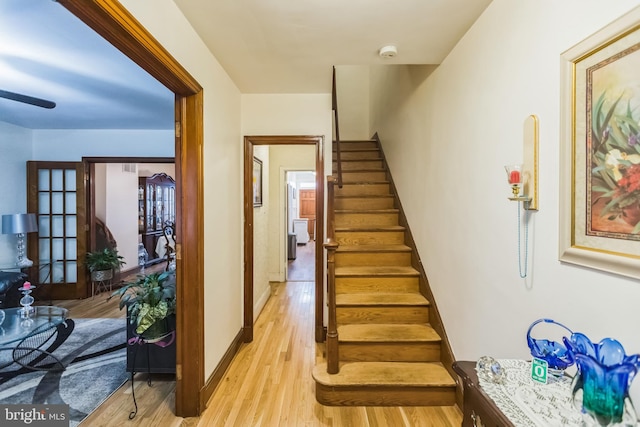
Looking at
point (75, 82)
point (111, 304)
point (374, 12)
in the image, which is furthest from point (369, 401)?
point (111, 304)

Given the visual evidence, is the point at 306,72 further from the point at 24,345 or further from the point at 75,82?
the point at 24,345

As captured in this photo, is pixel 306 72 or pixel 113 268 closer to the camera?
pixel 306 72

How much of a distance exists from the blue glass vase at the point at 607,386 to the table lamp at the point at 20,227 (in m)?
5.28

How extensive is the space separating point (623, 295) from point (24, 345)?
4.31 m

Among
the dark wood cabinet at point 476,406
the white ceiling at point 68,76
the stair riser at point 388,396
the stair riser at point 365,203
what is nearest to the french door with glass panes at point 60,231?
the white ceiling at point 68,76

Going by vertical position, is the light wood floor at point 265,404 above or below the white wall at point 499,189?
below

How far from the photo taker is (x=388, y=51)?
2.04 m

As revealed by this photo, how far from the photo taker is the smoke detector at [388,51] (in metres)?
2.01

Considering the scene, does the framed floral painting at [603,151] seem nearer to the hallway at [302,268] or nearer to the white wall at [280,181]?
the white wall at [280,181]

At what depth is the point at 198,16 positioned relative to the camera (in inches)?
66.7

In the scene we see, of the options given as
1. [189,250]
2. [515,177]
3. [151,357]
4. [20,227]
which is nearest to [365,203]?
[189,250]

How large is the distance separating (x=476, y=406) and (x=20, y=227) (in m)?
5.07

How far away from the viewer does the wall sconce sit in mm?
1252

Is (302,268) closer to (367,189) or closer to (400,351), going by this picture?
(367,189)
